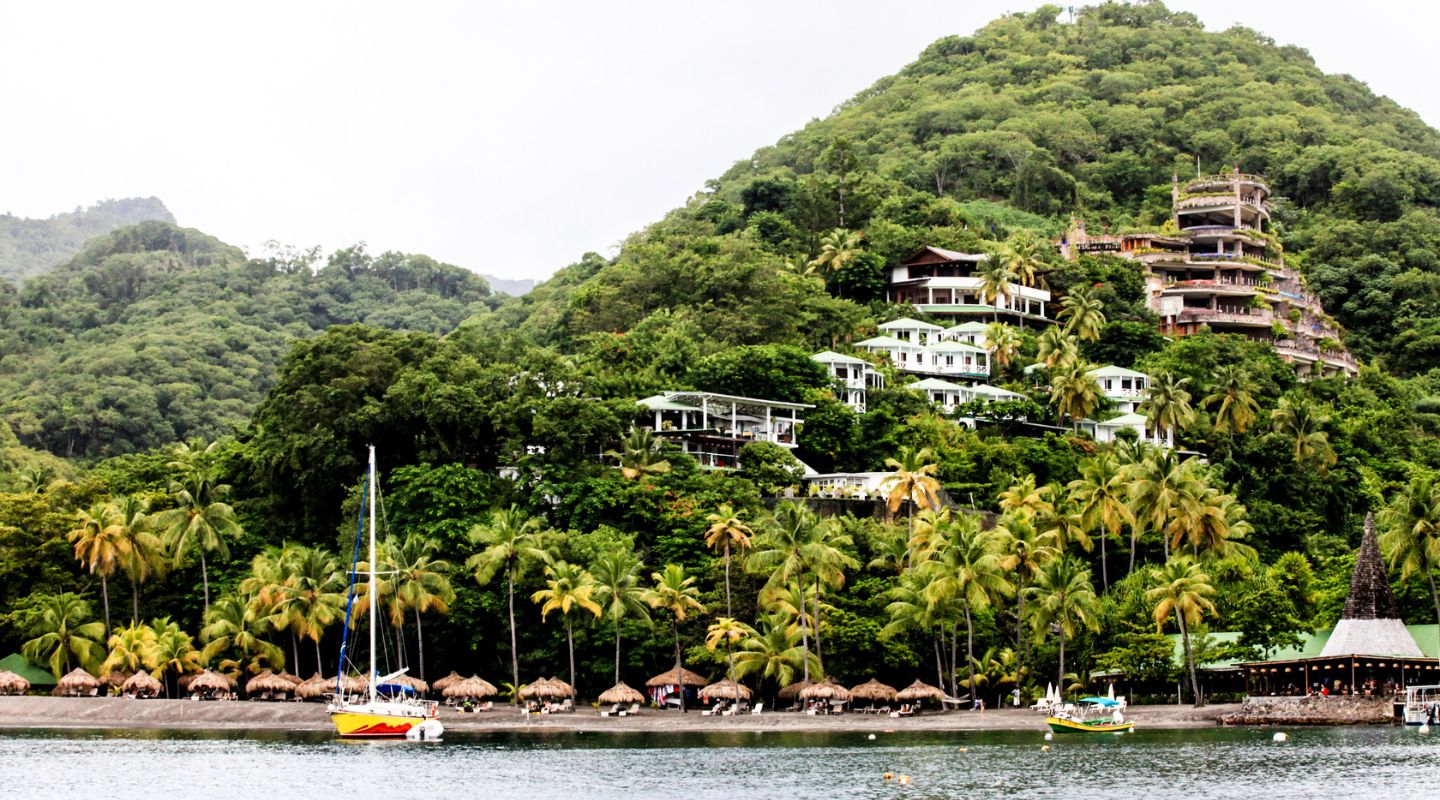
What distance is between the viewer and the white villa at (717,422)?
10506 cm

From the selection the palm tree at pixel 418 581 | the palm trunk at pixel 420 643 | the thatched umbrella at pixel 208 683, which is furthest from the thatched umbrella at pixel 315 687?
the palm tree at pixel 418 581

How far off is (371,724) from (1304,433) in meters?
59.8

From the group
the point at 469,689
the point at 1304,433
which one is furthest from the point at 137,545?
the point at 1304,433

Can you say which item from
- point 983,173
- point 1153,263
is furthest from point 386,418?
point 983,173

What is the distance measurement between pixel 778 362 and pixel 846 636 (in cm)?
2940

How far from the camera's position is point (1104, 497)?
8962cm

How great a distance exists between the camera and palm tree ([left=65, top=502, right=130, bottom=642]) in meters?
91.8

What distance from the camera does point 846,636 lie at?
8488cm

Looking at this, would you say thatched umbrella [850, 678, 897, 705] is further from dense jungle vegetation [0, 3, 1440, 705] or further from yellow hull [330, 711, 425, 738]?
yellow hull [330, 711, 425, 738]

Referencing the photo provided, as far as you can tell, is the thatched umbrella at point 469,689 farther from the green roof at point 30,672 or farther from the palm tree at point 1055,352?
the palm tree at point 1055,352

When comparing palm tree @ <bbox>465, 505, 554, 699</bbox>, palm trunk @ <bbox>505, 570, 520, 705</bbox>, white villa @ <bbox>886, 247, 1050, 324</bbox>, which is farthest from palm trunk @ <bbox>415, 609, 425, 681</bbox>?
white villa @ <bbox>886, 247, 1050, 324</bbox>

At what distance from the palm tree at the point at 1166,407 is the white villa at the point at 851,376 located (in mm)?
18287

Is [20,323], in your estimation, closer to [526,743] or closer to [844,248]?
[844,248]

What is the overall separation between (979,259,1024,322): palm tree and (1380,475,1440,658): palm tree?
4995cm
